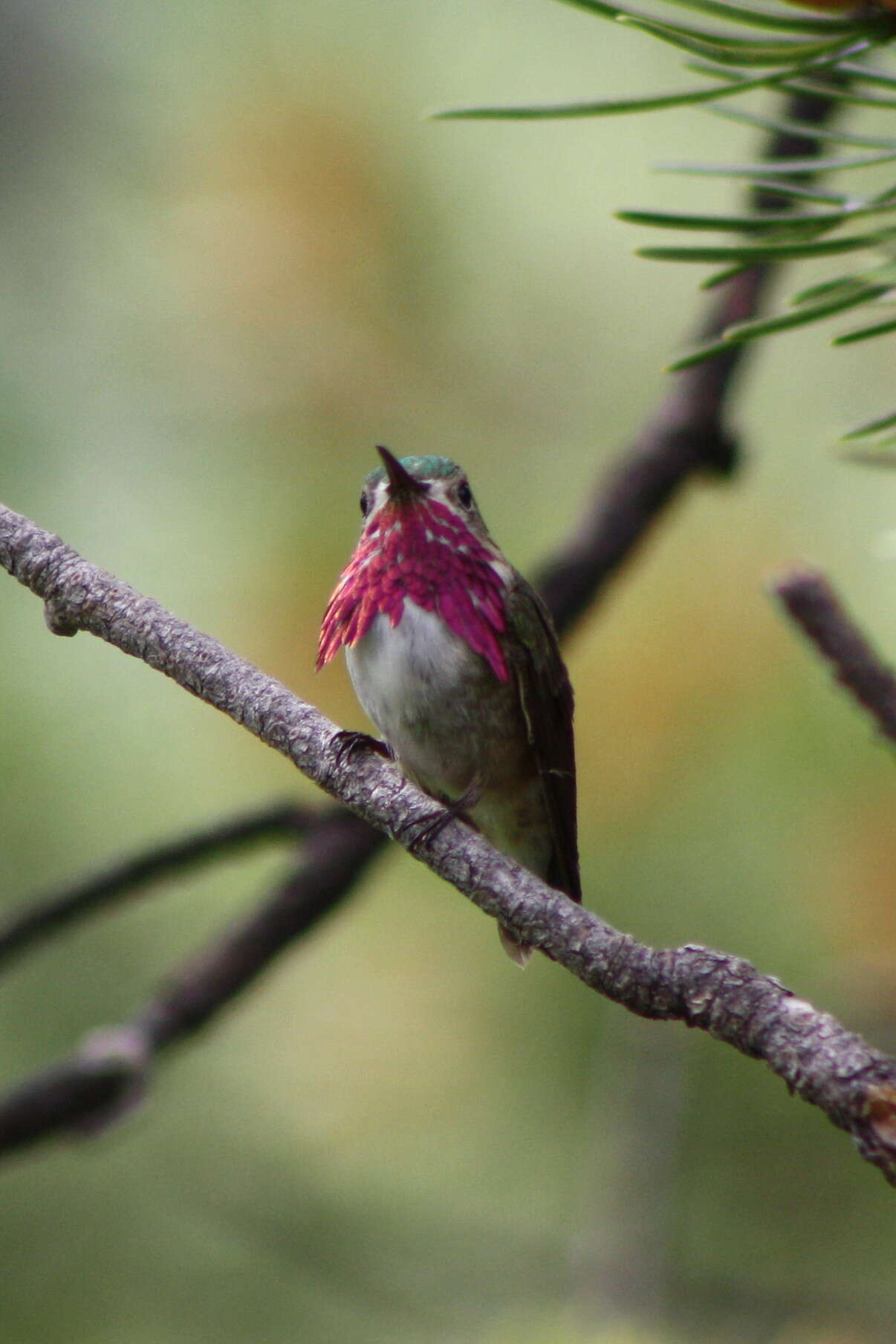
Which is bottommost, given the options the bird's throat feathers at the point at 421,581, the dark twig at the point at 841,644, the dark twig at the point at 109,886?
the dark twig at the point at 109,886

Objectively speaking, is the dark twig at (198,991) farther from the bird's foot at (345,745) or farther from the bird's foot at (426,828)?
the bird's foot at (426,828)

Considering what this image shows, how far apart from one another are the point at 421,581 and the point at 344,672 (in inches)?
18.6

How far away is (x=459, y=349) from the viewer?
2.52 metres

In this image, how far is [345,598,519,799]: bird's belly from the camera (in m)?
1.93

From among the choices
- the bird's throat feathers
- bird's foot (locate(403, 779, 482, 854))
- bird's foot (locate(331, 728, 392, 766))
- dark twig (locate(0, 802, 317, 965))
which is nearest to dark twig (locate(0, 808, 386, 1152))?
dark twig (locate(0, 802, 317, 965))

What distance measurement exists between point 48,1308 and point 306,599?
4.03 feet

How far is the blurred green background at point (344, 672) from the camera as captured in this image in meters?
2.18

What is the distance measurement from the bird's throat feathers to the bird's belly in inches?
0.8

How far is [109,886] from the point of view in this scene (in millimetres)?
1698

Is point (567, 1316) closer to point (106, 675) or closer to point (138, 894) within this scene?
point (138, 894)

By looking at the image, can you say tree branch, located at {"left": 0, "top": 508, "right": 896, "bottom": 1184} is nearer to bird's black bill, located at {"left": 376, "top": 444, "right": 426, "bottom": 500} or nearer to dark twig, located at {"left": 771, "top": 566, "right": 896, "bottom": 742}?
dark twig, located at {"left": 771, "top": 566, "right": 896, "bottom": 742}

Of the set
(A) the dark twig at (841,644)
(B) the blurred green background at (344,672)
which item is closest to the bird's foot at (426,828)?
(A) the dark twig at (841,644)

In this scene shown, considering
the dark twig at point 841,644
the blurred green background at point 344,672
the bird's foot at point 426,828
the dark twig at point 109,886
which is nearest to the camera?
the bird's foot at point 426,828

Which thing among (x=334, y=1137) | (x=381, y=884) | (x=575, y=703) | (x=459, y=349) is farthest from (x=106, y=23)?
(x=334, y=1137)
